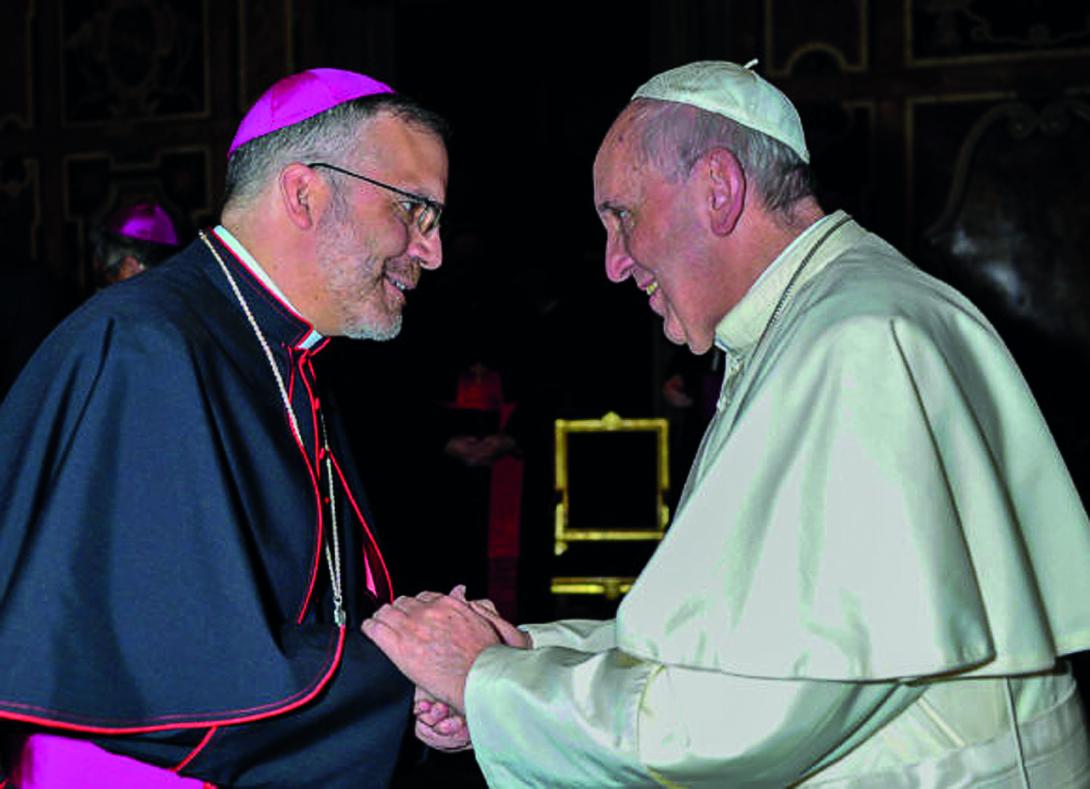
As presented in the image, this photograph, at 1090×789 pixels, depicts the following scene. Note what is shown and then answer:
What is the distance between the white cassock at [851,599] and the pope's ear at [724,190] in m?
0.21

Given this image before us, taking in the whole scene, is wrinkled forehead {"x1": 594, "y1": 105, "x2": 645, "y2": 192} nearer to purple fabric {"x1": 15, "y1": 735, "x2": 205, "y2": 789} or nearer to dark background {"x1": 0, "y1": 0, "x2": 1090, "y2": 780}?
purple fabric {"x1": 15, "y1": 735, "x2": 205, "y2": 789}

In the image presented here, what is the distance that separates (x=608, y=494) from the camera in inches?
301

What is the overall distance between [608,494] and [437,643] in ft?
18.2

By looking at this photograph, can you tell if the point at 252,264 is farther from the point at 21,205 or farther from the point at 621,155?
the point at 21,205

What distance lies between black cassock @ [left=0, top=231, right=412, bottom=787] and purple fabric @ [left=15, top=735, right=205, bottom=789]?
0.37ft

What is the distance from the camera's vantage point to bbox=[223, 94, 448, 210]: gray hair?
7.97 ft

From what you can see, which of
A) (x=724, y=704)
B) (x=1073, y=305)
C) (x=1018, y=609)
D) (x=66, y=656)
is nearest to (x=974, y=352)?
(x=1018, y=609)

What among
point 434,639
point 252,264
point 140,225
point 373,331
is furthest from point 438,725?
point 140,225

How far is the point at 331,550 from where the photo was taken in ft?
7.84

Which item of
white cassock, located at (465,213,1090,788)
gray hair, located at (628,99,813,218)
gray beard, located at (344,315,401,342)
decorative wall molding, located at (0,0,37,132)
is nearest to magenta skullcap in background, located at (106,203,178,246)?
gray beard, located at (344,315,401,342)

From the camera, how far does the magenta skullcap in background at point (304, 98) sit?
8.09 feet

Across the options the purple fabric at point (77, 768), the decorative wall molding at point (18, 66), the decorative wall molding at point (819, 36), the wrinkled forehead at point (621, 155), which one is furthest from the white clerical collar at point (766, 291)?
the decorative wall molding at point (18, 66)

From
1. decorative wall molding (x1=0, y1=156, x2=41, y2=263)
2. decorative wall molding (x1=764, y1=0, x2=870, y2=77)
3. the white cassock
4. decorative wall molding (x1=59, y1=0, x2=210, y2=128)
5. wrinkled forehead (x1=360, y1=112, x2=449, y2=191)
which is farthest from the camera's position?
decorative wall molding (x1=0, y1=156, x2=41, y2=263)

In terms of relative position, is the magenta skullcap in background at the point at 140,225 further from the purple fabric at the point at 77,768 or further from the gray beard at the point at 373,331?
the purple fabric at the point at 77,768
